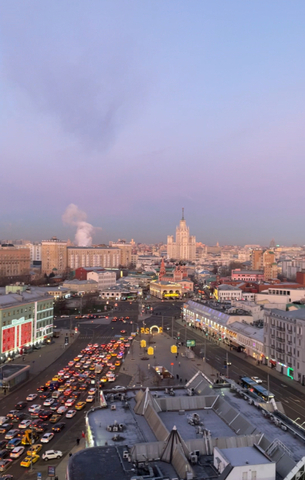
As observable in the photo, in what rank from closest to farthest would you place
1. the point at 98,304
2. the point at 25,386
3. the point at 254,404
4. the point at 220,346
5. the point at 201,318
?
the point at 254,404 → the point at 25,386 → the point at 220,346 → the point at 201,318 → the point at 98,304

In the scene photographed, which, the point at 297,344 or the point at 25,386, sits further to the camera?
the point at 297,344

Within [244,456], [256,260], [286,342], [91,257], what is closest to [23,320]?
[286,342]

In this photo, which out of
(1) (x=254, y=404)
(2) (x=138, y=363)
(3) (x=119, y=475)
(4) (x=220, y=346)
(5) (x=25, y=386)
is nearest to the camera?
(3) (x=119, y=475)

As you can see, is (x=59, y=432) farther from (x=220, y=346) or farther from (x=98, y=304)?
(x=98, y=304)

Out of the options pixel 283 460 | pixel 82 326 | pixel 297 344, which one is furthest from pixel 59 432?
pixel 82 326

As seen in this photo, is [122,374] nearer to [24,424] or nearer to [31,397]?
[31,397]

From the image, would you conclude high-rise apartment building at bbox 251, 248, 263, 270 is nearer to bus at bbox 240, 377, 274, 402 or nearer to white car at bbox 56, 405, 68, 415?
bus at bbox 240, 377, 274, 402

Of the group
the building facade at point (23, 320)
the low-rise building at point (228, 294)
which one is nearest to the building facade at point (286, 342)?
the building facade at point (23, 320)
